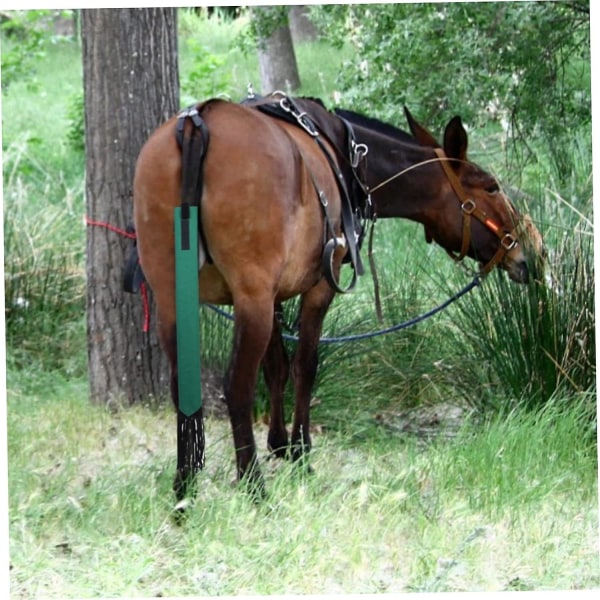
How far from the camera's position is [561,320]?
21.2 feet

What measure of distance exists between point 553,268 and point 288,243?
71.4 inches

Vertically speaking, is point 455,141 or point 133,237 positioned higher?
point 455,141

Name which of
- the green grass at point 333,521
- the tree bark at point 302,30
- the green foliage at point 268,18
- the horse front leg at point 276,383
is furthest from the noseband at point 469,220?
the tree bark at point 302,30

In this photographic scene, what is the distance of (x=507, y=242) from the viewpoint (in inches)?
260

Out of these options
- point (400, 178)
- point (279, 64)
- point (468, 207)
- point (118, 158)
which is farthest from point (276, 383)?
point (279, 64)

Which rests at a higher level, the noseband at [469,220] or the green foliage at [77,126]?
the green foliage at [77,126]

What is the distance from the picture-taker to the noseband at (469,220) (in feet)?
21.6

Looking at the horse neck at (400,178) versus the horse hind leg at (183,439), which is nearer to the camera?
the horse hind leg at (183,439)

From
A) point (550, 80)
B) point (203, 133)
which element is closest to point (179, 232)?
point (203, 133)

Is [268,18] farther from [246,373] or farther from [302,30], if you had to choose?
[302,30]

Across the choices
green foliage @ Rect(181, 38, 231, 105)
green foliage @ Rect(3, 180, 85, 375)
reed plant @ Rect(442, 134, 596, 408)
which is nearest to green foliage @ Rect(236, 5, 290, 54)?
green foliage @ Rect(3, 180, 85, 375)

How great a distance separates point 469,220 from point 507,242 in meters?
0.23

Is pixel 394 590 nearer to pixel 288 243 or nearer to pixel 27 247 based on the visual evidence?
pixel 288 243

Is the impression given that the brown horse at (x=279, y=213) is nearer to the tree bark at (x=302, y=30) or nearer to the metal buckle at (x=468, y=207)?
the metal buckle at (x=468, y=207)
